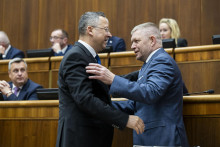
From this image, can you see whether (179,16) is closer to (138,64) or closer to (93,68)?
(138,64)

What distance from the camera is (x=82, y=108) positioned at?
1396 mm

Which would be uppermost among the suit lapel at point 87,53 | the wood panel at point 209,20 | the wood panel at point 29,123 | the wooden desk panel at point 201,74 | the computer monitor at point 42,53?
the wood panel at point 209,20

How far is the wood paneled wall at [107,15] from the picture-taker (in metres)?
→ 3.98

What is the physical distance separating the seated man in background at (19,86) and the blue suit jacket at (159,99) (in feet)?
4.78

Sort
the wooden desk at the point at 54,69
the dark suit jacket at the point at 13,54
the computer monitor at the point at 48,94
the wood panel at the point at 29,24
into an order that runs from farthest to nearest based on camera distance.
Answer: the wood panel at the point at 29,24 → the dark suit jacket at the point at 13,54 → the wooden desk at the point at 54,69 → the computer monitor at the point at 48,94

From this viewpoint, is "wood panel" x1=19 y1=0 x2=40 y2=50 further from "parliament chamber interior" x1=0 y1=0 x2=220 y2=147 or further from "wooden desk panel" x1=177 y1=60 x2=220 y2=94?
"wooden desk panel" x1=177 y1=60 x2=220 y2=94

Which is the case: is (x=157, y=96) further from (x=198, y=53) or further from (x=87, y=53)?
(x=198, y=53)

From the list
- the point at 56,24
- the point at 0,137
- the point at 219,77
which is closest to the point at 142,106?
the point at 0,137

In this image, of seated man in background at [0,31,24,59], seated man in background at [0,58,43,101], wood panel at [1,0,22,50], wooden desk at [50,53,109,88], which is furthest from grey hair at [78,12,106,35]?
wood panel at [1,0,22,50]

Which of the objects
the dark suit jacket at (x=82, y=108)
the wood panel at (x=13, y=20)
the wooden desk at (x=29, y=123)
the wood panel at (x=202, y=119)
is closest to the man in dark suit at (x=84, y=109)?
the dark suit jacket at (x=82, y=108)

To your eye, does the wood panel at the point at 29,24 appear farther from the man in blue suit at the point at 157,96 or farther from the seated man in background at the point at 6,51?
the man in blue suit at the point at 157,96

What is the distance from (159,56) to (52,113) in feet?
2.32

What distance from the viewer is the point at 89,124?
4.73ft

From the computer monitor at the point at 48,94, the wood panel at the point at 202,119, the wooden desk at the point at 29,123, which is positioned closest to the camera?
the wood panel at the point at 202,119
